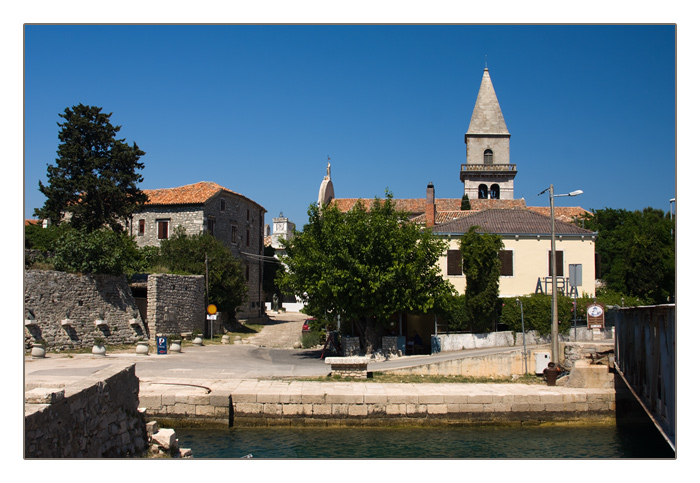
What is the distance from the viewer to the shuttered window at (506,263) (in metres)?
30.0

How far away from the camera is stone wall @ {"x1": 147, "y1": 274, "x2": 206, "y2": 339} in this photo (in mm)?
27984

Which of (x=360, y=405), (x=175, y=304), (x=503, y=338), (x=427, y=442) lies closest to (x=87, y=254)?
(x=175, y=304)

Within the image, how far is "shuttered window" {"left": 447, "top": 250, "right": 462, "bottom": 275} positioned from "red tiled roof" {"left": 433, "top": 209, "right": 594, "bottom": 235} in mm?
1248

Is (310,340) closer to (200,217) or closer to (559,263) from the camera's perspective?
(559,263)

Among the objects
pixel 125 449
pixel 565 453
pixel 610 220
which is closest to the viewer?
pixel 125 449

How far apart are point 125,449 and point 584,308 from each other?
21807 mm

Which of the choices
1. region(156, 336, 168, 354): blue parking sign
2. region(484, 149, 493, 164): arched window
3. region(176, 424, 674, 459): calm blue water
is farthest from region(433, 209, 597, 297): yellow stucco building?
region(484, 149, 493, 164): arched window

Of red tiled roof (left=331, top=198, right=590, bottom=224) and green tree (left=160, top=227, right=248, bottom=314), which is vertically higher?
red tiled roof (left=331, top=198, right=590, bottom=224)

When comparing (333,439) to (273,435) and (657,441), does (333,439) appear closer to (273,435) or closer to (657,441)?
(273,435)

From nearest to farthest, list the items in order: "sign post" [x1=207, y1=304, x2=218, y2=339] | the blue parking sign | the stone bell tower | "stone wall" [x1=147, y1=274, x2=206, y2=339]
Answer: the blue parking sign
"stone wall" [x1=147, y1=274, x2=206, y2=339]
"sign post" [x1=207, y1=304, x2=218, y2=339]
the stone bell tower

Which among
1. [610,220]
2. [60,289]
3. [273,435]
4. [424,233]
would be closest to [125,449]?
[273,435]

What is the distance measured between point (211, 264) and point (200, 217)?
6.62m

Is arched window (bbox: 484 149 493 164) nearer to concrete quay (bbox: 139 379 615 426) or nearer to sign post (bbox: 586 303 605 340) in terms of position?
sign post (bbox: 586 303 605 340)

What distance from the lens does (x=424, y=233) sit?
84.4ft
